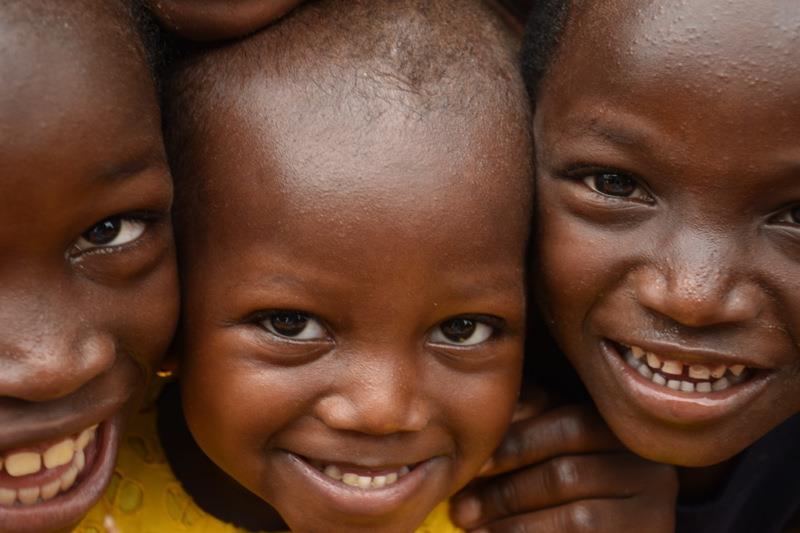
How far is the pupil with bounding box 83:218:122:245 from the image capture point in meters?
1.98

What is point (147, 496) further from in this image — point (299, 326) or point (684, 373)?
point (684, 373)

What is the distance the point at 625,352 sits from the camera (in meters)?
2.34

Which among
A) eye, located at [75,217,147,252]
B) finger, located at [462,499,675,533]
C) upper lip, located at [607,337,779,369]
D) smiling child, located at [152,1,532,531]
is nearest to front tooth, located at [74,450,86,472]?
smiling child, located at [152,1,532,531]

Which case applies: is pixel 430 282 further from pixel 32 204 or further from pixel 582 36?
pixel 32 204

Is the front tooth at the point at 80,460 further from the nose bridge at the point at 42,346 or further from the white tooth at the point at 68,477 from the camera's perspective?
the nose bridge at the point at 42,346

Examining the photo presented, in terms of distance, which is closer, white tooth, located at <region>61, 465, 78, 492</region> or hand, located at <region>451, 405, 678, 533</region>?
white tooth, located at <region>61, 465, 78, 492</region>

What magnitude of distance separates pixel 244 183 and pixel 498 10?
735 millimetres

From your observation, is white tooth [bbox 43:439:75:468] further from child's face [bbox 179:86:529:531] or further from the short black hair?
the short black hair

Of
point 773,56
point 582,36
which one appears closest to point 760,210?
point 773,56

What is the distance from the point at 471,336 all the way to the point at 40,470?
0.75m

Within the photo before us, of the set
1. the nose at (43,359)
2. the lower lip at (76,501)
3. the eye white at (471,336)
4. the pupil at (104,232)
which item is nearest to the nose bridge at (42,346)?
the nose at (43,359)

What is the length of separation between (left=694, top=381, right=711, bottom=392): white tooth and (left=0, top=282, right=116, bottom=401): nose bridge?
103cm

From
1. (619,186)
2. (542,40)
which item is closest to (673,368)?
(619,186)

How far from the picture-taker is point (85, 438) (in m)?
2.08
